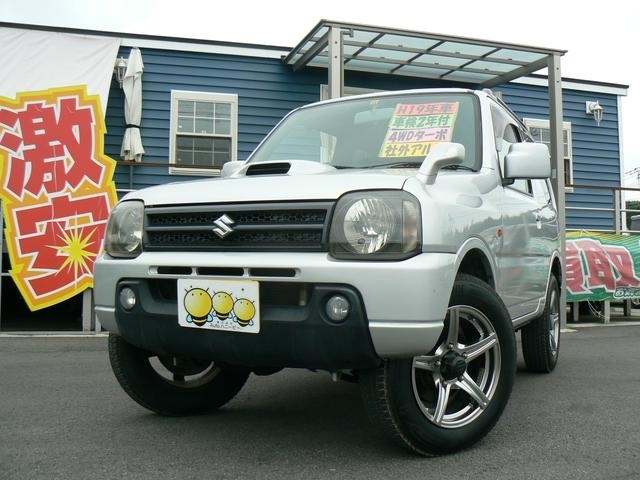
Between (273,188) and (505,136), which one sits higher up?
(505,136)

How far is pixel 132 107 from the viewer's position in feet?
32.9

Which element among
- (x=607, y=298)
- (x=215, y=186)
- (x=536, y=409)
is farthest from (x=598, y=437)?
(x=607, y=298)

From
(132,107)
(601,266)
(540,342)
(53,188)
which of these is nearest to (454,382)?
(540,342)

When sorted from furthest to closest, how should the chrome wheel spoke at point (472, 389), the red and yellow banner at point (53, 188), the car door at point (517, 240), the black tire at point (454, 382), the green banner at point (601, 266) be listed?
the green banner at point (601, 266) < the red and yellow banner at point (53, 188) < the car door at point (517, 240) < the chrome wheel spoke at point (472, 389) < the black tire at point (454, 382)

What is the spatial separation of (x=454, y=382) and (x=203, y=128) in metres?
8.60

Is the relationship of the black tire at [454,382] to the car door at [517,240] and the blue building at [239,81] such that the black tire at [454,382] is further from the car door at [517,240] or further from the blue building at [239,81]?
the blue building at [239,81]

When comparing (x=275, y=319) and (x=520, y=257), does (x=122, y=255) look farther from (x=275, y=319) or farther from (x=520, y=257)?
(x=520, y=257)

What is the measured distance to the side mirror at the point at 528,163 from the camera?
3.45 meters

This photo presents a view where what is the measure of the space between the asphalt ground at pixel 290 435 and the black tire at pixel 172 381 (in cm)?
9

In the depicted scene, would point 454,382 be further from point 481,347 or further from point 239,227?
point 239,227

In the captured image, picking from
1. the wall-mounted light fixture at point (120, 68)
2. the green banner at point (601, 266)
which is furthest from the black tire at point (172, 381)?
the wall-mounted light fixture at point (120, 68)

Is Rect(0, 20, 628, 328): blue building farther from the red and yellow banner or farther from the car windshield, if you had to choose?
the car windshield

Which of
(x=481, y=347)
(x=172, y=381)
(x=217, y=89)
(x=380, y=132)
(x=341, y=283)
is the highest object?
(x=217, y=89)

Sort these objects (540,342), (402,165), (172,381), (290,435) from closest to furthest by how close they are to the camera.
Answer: (290,435) < (402,165) < (172,381) < (540,342)
